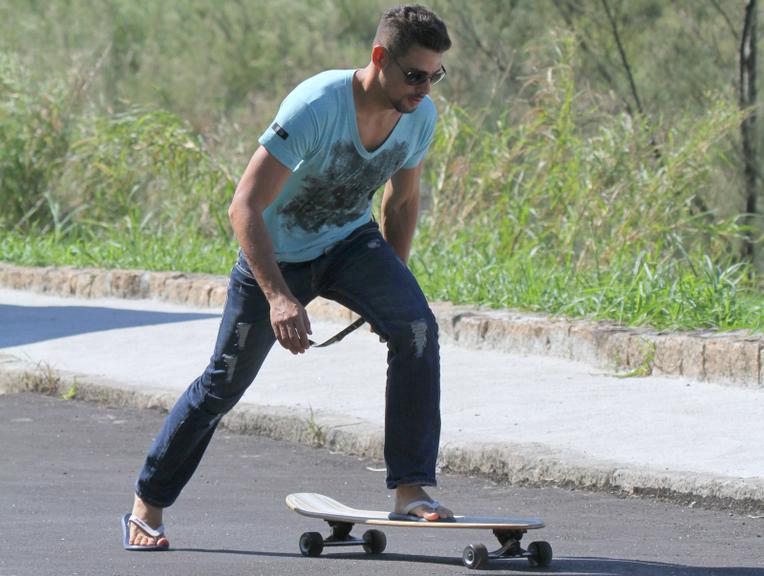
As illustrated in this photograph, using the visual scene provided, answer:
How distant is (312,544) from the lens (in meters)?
4.72

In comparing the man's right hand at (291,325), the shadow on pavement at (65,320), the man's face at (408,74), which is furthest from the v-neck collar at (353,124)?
the shadow on pavement at (65,320)

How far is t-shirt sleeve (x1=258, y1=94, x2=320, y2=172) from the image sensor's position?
4410 mm

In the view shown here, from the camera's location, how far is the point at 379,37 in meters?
4.51

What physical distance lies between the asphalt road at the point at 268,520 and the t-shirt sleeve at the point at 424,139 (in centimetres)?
122

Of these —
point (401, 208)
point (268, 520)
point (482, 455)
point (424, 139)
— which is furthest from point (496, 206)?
point (424, 139)

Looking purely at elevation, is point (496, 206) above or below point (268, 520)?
above

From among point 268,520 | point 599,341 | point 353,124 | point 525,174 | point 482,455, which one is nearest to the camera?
point 353,124

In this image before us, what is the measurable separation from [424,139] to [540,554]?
1.32m

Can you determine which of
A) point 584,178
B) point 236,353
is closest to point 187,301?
point 584,178

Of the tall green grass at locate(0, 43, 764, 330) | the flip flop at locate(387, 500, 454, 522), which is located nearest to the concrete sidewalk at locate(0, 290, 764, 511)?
the tall green grass at locate(0, 43, 764, 330)

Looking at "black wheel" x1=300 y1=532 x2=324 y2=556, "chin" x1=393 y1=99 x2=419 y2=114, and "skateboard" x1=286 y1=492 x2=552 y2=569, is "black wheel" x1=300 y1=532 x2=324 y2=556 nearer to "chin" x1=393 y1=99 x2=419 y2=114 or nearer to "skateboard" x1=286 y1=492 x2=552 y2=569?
"skateboard" x1=286 y1=492 x2=552 y2=569

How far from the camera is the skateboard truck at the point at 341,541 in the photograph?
4723 mm

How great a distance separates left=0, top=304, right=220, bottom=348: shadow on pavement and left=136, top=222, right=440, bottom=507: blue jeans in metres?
5.13

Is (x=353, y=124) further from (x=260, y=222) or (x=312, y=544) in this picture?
(x=312, y=544)
